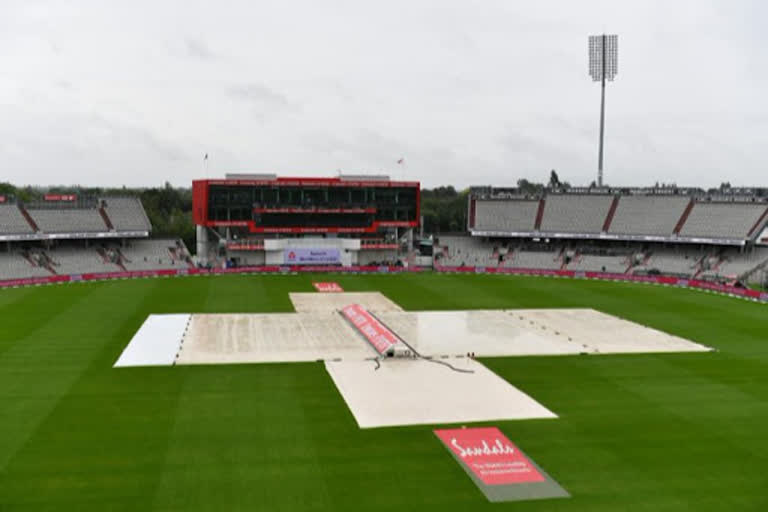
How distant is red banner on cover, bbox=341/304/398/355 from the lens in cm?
3497

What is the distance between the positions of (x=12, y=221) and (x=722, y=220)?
268 ft

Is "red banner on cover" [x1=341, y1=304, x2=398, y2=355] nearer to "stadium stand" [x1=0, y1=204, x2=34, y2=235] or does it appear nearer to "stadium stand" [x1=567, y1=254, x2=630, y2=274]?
"stadium stand" [x1=567, y1=254, x2=630, y2=274]

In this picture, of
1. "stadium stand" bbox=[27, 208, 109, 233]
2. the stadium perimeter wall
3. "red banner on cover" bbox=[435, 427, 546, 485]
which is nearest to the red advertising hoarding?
"stadium stand" bbox=[27, 208, 109, 233]

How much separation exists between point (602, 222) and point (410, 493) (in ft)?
243

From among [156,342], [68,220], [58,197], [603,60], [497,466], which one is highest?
[603,60]

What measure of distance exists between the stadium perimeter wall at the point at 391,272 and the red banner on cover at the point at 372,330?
34.0 metres

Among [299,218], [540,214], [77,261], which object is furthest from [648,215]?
[77,261]

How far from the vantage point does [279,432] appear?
75.5ft

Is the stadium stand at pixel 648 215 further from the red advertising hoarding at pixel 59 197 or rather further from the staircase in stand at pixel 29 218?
the staircase in stand at pixel 29 218

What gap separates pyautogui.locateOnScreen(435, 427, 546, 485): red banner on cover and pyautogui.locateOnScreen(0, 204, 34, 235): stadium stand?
218ft

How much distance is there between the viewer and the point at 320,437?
22.6 metres

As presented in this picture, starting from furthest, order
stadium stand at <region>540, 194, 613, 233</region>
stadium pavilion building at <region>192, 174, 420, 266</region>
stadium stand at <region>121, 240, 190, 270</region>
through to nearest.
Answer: stadium stand at <region>540, 194, 613, 233</region>, stadium pavilion building at <region>192, 174, 420, 266</region>, stadium stand at <region>121, 240, 190, 270</region>

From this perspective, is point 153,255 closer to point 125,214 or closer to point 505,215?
point 125,214

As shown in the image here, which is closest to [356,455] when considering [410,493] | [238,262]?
[410,493]
